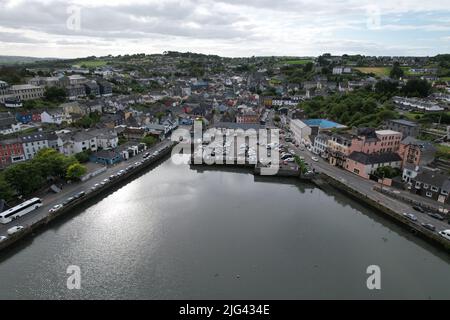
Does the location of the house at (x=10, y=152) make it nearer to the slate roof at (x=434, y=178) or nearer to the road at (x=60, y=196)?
the road at (x=60, y=196)

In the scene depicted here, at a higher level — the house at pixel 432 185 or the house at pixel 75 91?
the house at pixel 75 91

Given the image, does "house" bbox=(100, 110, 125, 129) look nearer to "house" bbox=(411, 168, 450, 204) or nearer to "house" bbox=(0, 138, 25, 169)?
"house" bbox=(0, 138, 25, 169)

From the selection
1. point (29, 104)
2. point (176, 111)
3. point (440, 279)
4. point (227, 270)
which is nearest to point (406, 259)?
point (440, 279)

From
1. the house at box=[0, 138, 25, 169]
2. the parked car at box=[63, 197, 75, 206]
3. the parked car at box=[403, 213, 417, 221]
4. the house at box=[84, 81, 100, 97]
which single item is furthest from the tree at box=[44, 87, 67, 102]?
the parked car at box=[403, 213, 417, 221]

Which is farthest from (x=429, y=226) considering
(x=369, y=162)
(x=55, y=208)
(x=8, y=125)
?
(x=8, y=125)

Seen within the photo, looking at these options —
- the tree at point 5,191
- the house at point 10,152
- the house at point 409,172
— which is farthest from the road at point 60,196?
the house at point 409,172

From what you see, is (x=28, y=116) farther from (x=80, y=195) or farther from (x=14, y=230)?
(x=14, y=230)
